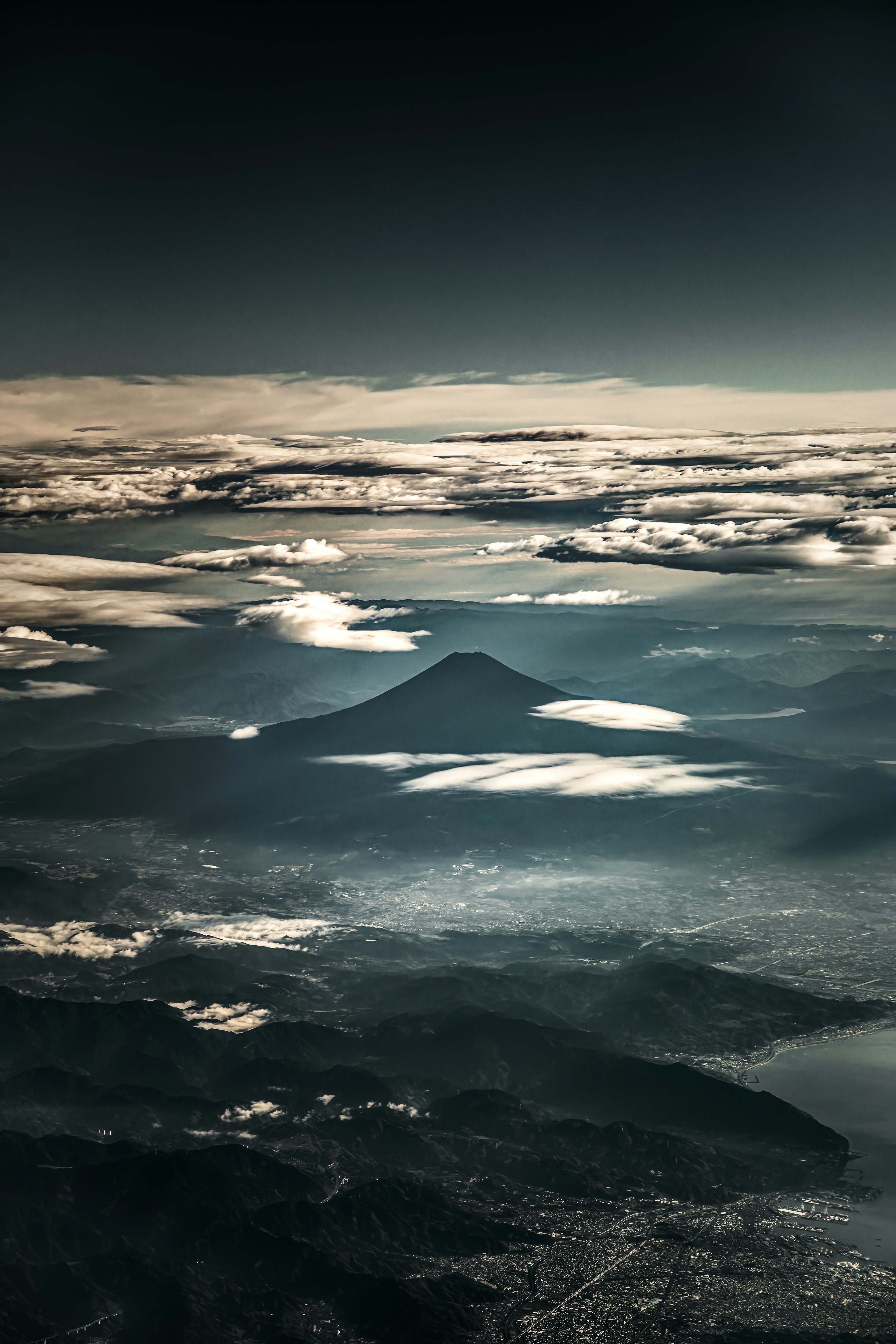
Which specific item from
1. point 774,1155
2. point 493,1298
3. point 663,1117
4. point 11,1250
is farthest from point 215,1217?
point 774,1155

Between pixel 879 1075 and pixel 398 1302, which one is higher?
pixel 398 1302

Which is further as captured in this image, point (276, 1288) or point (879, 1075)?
point (879, 1075)

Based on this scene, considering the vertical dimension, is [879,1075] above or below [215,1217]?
below

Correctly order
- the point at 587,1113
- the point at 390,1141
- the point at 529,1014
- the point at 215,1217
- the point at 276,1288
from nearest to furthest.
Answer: the point at 276,1288 → the point at 215,1217 → the point at 390,1141 → the point at 587,1113 → the point at 529,1014

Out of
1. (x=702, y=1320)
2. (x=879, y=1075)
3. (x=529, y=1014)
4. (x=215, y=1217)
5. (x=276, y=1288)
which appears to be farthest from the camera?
(x=529, y=1014)

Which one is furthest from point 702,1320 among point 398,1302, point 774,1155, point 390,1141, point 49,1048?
point 49,1048

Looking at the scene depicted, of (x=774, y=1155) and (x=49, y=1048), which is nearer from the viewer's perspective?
(x=774, y=1155)

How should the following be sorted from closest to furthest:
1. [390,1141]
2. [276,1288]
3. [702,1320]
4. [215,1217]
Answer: [702,1320]
[276,1288]
[215,1217]
[390,1141]

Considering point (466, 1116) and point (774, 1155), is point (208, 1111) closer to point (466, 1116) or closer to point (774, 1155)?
point (466, 1116)

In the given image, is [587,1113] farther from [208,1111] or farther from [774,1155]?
[208,1111]

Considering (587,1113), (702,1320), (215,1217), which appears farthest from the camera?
(587,1113)
